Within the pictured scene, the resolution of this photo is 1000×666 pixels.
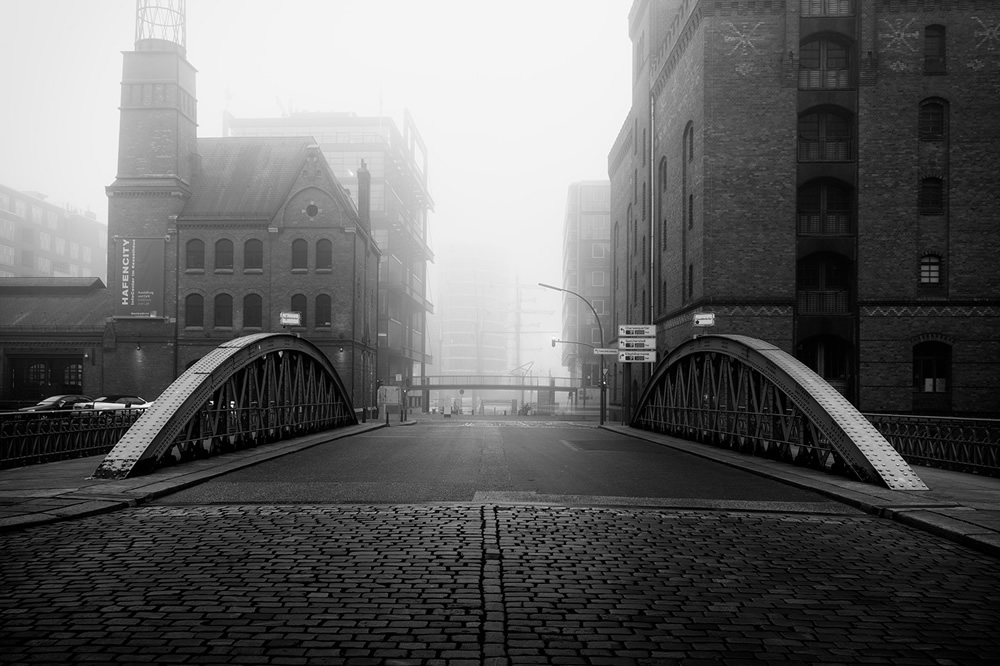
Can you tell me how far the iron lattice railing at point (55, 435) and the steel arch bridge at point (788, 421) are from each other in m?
12.5

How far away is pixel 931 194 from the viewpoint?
31844mm

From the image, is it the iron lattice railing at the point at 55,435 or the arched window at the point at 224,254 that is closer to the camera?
the iron lattice railing at the point at 55,435

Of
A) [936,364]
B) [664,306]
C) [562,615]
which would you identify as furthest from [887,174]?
[562,615]

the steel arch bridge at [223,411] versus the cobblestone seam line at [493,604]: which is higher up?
the steel arch bridge at [223,411]

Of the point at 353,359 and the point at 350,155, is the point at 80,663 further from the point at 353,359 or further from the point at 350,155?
the point at 350,155

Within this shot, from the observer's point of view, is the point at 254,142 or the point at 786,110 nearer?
the point at 786,110

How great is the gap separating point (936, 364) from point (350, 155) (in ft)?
218

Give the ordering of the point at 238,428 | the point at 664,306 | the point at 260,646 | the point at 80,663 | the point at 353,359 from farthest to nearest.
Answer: the point at 353,359 < the point at 664,306 < the point at 238,428 < the point at 260,646 < the point at 80,663

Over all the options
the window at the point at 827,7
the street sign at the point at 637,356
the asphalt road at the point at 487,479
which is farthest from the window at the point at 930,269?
the asphalt road at the point at 487,479

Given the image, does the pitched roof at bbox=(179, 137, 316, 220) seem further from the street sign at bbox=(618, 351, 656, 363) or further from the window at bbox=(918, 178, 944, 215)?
the window at bbox=(918, 178, 944, 215)

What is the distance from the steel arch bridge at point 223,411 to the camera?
1270 centimetres

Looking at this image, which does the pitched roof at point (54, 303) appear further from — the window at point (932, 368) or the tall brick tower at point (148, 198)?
the window at point (932, 368)

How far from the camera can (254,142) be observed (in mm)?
54219

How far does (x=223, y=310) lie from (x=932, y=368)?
35.7 m
